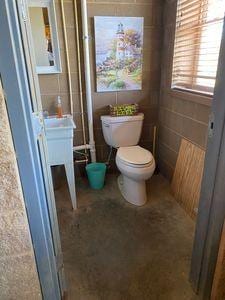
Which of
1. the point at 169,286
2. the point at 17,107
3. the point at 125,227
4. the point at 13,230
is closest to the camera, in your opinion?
the point at 17,107

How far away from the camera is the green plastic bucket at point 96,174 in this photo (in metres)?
2.43

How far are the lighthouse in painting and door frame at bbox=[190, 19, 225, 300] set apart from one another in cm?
151

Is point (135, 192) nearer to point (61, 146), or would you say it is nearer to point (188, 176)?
point (188, 176)

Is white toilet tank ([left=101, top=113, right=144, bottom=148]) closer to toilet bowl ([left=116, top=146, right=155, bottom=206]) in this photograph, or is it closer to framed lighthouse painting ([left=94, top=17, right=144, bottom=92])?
toilet bowl ([left=116, top=146, right=155, bottom=206])

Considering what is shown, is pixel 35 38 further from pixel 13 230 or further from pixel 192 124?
pixel 13 230

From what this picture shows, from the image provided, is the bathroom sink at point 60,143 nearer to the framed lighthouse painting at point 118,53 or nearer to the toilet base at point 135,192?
the toilet base at point 135,192

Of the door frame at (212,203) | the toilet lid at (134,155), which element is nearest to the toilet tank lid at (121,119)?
the toilet lid at (134,155)

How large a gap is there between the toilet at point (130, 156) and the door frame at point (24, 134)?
1.19 m

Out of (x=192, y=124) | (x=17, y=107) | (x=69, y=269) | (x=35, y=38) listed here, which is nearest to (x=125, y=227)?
(x=69, y=269)

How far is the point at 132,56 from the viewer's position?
7.80 feet

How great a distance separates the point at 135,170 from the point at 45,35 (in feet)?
5.04

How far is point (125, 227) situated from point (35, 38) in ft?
6.34

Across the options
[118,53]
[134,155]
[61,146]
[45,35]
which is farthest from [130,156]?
[45,35]

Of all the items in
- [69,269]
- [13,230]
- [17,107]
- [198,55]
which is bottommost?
[69,269]
